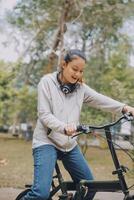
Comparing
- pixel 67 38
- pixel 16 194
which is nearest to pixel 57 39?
pixel 67 38

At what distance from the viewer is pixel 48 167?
4.18 m

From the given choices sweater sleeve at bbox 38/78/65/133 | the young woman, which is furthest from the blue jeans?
sweater sleeve at bbox 38/78/65/133

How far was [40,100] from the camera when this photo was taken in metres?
4.26

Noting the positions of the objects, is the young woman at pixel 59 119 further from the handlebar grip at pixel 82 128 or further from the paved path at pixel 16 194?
the paved path at pixel 16 194

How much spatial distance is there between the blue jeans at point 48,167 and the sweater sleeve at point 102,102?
42 centimetres

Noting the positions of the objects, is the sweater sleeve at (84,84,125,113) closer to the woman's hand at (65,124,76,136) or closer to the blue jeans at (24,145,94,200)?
the blue jeans at (24,145,94,200)

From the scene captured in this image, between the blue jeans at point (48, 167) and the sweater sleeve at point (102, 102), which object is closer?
the blue jeans at point (48, 167)

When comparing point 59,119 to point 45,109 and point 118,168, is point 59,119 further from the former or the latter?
point 118,168

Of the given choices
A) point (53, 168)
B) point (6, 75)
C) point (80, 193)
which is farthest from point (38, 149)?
point (6, 75)

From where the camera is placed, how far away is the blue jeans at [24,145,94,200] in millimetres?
4156

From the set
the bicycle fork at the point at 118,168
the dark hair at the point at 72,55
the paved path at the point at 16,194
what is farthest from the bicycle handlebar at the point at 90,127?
the paved path at the point at 16,194

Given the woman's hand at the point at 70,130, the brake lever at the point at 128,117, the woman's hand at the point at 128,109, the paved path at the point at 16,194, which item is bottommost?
the paved path at the point at 16,194

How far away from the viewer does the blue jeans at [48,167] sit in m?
4.16

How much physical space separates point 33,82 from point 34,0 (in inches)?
521
